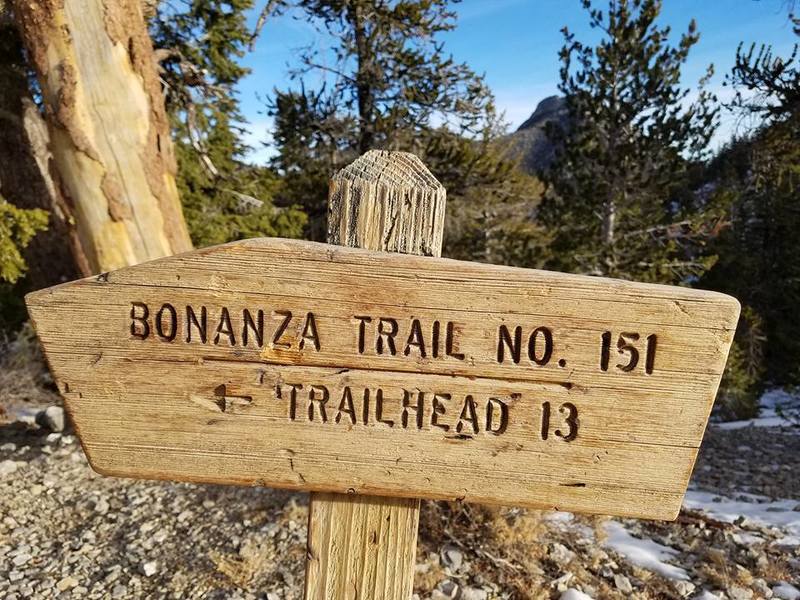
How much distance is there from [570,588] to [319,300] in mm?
2313

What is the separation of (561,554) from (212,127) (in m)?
6.50

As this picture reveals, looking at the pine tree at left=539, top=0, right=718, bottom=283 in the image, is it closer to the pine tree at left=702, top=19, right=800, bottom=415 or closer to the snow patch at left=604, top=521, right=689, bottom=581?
the pine tree at left=702, top=19, right=800, bottom=415

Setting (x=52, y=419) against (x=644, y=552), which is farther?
(x=52, y=419)

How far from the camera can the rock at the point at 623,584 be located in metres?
2.51

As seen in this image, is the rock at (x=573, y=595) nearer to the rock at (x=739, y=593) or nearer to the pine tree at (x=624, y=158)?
the rock at (x=739, y=593)

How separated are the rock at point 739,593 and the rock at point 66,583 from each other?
3.36 metres

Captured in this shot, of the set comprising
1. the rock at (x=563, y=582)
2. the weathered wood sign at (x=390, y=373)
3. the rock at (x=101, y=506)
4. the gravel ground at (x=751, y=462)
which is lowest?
the gravel ground at (x=751, y=462)

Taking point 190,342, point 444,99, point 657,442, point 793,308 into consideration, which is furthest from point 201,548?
point 793,308

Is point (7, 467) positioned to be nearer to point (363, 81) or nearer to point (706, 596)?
point (706, 596)

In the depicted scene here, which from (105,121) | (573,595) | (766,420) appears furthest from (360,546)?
(766,420)

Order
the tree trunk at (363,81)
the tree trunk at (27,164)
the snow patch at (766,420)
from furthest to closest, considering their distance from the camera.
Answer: the snow patch at (766,420) → the tree trunk at (363,81) → the tree trunk at (27,164)

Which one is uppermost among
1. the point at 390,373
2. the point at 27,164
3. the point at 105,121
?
the point at 105,121

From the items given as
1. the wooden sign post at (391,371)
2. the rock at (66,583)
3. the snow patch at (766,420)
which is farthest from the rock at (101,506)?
the snow patch at (766,420)

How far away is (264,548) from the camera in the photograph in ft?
8.94
